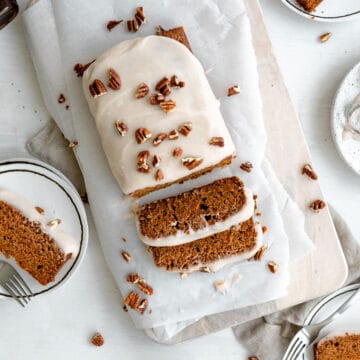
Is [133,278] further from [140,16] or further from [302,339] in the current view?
[140,16]

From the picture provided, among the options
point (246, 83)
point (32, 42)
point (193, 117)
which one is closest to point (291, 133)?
point (246, 83)

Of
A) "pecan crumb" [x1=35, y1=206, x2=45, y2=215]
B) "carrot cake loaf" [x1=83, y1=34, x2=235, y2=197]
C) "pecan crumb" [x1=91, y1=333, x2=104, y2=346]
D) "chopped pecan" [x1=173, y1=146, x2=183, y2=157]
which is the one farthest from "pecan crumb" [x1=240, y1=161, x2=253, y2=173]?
"pecan crumb" [x1=91, y1=333, x2=104, y2=346]

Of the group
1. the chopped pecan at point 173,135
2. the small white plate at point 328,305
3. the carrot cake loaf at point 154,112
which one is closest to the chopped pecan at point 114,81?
the carrot cake loaf at point 154,112

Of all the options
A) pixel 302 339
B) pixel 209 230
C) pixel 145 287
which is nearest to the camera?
pixel 209 230

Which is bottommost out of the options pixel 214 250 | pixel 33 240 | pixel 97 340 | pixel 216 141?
pixel 97 340

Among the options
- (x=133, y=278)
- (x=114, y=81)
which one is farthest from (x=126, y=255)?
(x=114, y=81)

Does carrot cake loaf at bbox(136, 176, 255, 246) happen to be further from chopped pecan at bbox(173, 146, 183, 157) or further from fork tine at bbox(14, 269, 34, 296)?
fork tine at bbox(14, 269, 34, 296)
